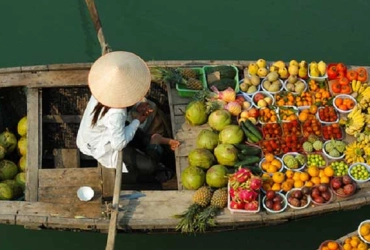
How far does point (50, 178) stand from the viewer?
517 cm

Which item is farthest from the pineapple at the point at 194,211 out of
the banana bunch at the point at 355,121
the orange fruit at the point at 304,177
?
the banana bunch at the point at 355,121

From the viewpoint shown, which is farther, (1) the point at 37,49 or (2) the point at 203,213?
(1) the point at 37,49

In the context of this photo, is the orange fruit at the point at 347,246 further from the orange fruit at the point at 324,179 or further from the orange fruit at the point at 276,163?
Result: the orange fruit at the point at 276,163

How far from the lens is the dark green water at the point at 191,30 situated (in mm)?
7605

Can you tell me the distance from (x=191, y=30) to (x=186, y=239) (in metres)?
3.07

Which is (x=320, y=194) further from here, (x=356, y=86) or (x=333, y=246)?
(x=356, y=86)

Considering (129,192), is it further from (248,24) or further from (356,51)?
(356,51)

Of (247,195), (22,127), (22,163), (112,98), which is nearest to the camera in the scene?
(112,98)

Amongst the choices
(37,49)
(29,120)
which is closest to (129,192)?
(29,120)

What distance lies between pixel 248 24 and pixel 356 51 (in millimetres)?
1554

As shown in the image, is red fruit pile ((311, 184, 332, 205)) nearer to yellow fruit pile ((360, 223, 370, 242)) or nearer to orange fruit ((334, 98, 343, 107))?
yellow fruit pile ((360, 223, 370, 242))

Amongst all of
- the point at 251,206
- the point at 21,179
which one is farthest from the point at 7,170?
the point at 251,206

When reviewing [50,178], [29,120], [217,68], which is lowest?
[50,178]

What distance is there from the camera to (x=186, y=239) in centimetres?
613
